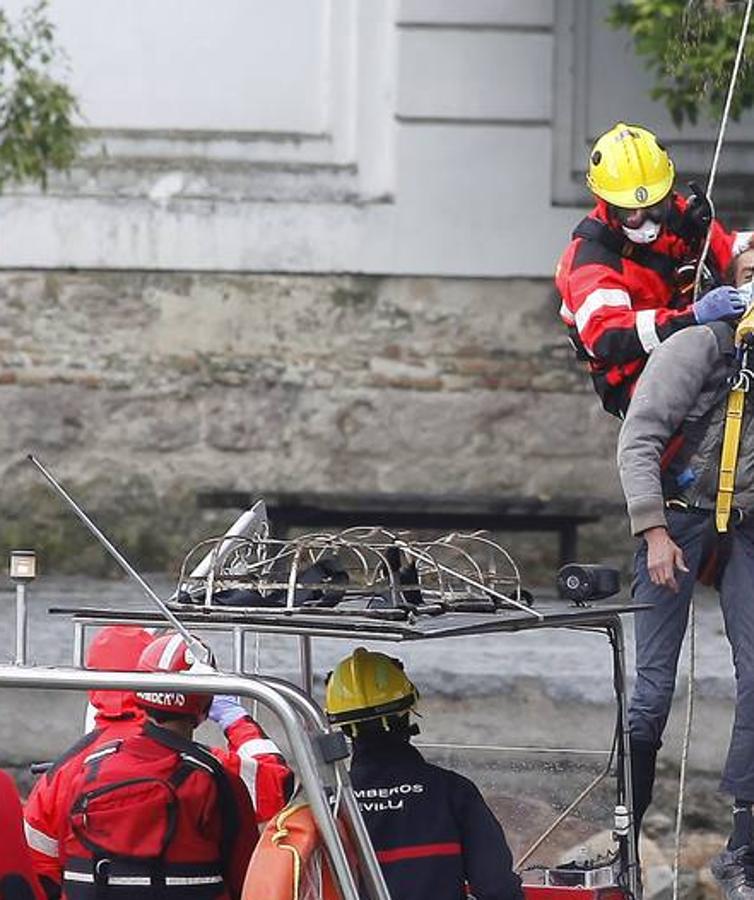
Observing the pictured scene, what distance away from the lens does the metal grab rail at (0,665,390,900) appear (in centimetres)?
446

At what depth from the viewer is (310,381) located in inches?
510

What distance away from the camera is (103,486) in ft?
42.7

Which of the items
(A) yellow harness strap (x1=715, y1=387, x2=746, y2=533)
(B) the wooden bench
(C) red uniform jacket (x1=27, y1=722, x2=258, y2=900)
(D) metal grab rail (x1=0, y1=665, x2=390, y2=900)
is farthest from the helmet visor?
(B) the wooden bench

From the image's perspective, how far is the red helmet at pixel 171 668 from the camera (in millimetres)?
5355

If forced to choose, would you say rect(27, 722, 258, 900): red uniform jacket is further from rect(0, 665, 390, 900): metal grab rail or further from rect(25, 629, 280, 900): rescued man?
rect(0, 665, 390, 900): metal grab rail

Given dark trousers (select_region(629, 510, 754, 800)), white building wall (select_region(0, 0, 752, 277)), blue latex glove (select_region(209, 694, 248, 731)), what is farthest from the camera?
white building wall (select_region(0, 0, 752, 277))

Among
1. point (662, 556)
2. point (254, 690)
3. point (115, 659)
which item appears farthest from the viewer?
point (662, 556)

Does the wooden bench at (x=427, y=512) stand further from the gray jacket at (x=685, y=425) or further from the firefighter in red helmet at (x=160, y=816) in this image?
the firefighter in red helmet at (x=160, y=816)

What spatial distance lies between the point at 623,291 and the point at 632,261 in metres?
0.14

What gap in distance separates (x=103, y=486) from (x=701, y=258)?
21.0 feet

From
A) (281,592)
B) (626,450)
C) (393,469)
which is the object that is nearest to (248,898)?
(281,592)

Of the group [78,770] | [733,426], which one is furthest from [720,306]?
[78,770]

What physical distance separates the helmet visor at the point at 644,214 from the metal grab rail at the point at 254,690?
2.88m

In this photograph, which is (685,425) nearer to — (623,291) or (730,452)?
(730,452)
